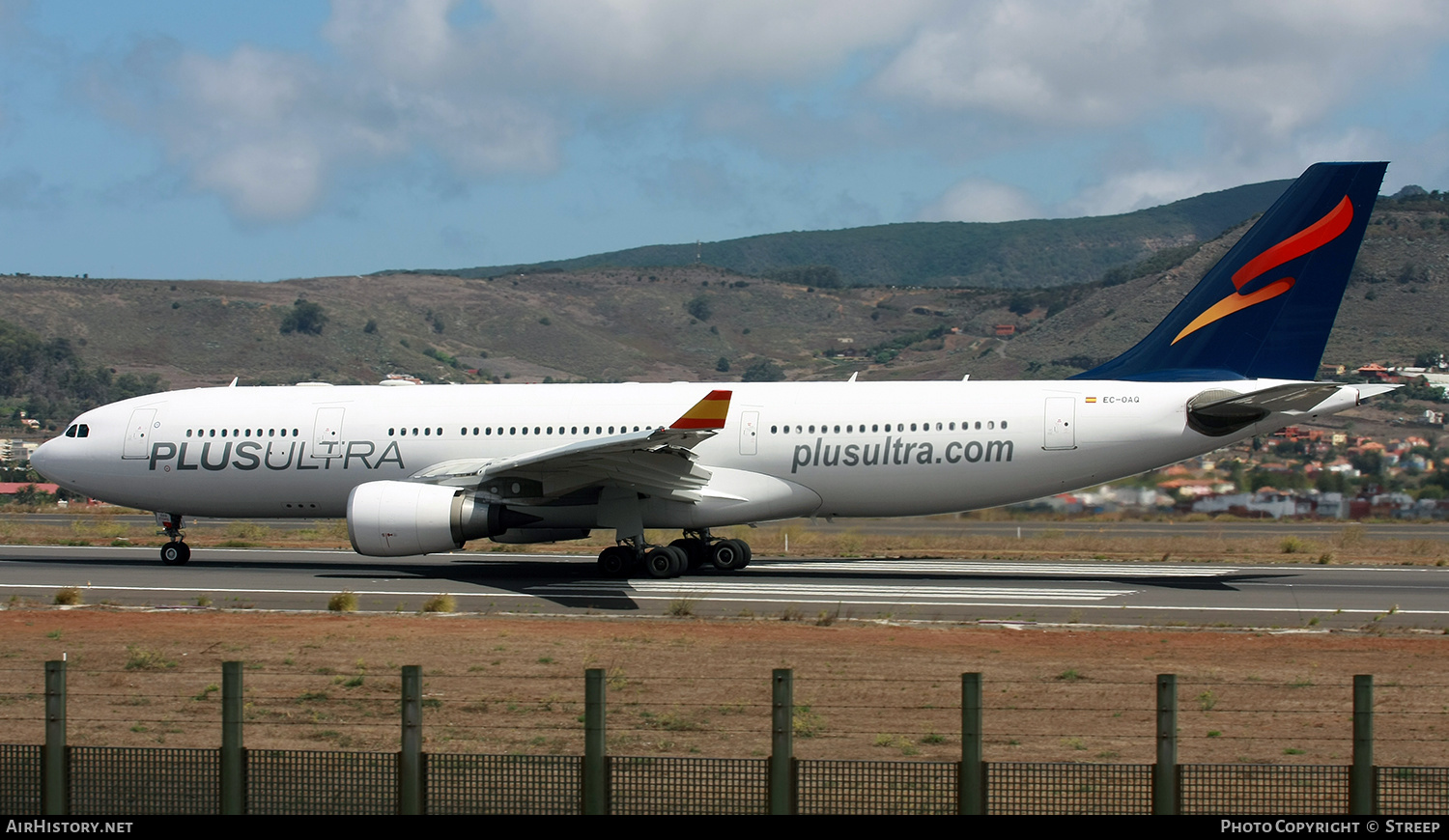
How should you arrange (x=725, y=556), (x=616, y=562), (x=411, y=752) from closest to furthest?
1. (x=411, y=752)
2. (x=616, y=562)
3. (x=725, y=556)

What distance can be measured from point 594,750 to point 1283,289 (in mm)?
20827

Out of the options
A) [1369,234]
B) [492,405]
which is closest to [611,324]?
[1369,234]

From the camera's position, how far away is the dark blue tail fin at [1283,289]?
2450 cm

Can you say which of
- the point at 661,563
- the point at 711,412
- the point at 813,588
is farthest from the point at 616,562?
the point at 711,412

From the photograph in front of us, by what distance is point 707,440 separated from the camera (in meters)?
25.1

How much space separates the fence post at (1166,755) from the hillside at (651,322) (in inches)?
3733

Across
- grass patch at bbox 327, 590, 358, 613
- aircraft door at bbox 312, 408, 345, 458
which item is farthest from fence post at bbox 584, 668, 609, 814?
aircraft door at bbox 312, 408, 345, 458

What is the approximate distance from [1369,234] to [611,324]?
84.1 metres

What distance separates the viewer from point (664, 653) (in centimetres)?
1493

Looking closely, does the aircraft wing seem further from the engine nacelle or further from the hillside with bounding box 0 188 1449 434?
the hillside with bounding box 0 188 1449 434

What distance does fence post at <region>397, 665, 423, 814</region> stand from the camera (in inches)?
301

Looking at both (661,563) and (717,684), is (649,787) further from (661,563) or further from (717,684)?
(661,563)
